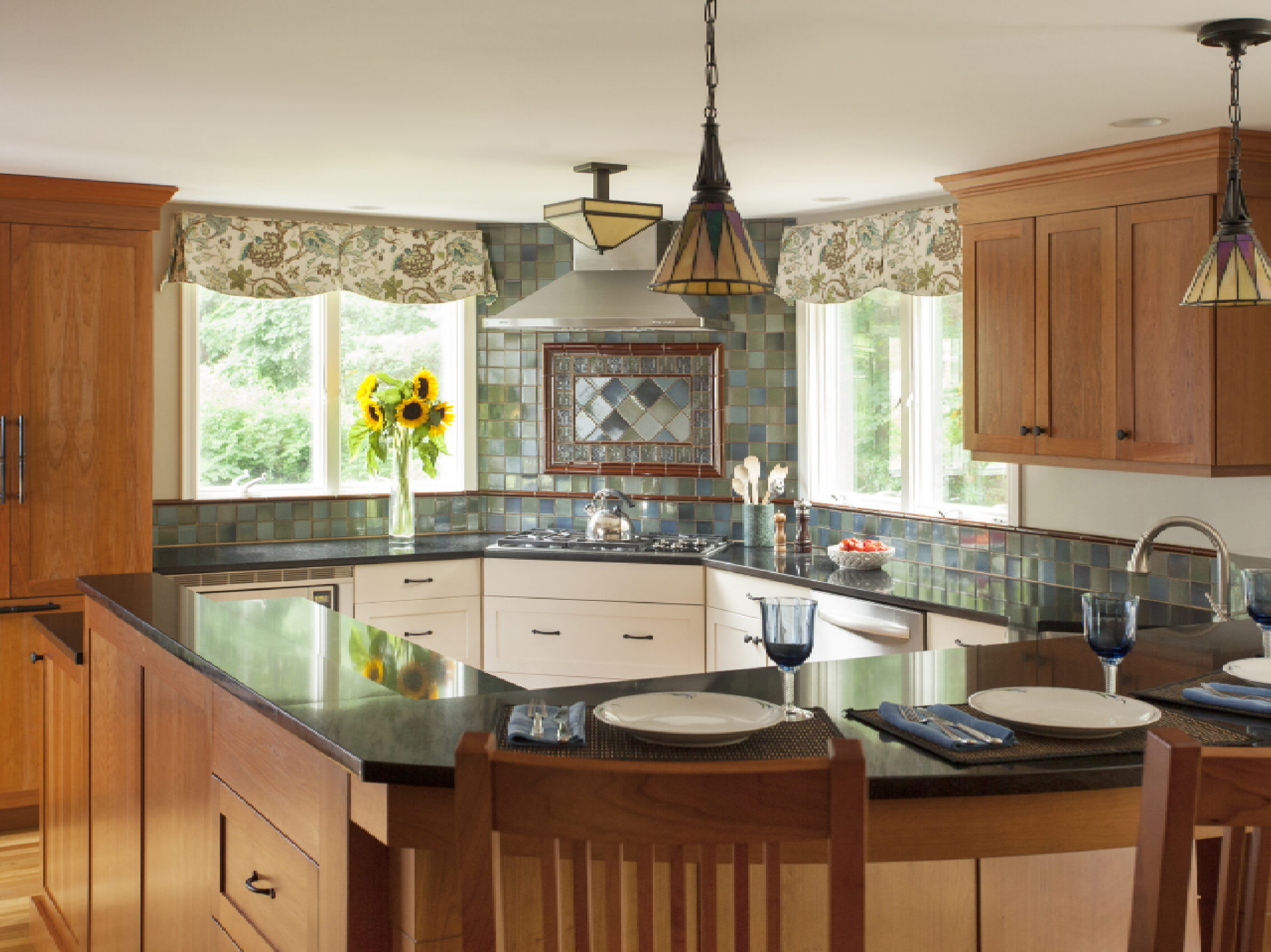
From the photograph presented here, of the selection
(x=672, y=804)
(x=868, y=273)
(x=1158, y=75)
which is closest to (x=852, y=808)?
(x=672, y=804)

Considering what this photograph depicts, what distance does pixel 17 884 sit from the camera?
12.9 ft

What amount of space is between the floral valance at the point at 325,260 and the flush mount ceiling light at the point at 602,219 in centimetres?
157

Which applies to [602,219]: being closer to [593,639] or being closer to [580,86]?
[580,86]

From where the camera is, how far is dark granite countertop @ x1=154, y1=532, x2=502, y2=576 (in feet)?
15.0

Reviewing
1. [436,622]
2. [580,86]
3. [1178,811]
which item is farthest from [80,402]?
[1178,811]

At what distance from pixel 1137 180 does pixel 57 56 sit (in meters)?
2.85

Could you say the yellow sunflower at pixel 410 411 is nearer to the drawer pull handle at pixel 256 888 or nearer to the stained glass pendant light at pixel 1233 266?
the drawer pull handle at pixel 256 888

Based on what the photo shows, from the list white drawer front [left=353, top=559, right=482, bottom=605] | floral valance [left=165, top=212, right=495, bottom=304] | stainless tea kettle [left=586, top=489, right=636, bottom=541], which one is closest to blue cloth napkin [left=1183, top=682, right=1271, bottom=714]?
stainless tea kettle [left=586, top=489, right=636, bottom=541]

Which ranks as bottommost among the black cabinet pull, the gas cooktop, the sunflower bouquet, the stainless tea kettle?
the black cabinet pull

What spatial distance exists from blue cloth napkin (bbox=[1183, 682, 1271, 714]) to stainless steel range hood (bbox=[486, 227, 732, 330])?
3.11 m

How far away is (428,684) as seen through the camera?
6.88 feet

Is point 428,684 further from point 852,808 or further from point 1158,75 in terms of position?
point 1158,75

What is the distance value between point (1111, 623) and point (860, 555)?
2.54 metres

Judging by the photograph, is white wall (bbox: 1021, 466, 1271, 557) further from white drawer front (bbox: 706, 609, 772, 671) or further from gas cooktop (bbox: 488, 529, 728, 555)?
gas cooktop (bbox: 488, 529, 728, 555)
